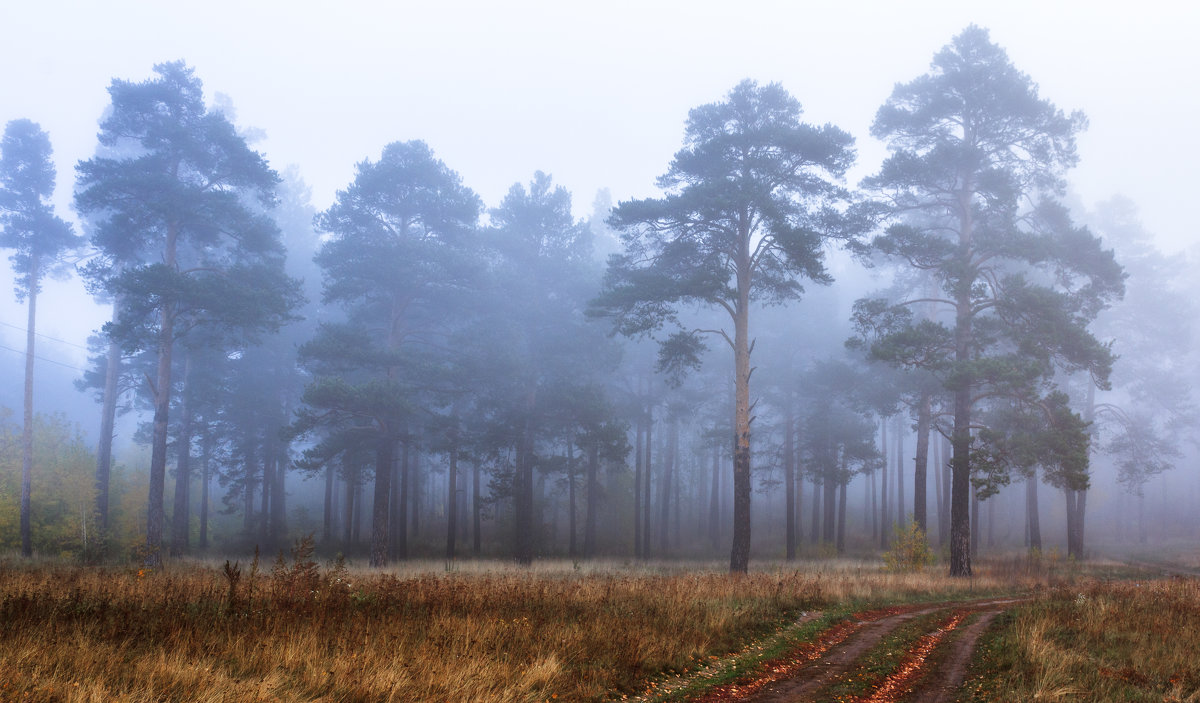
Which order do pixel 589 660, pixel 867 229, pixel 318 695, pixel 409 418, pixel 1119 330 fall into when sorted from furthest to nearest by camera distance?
pixel 1119 330
pixel 409 418
pixel 867 229
pixel 589 660
pixel 318 695

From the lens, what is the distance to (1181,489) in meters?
65.8

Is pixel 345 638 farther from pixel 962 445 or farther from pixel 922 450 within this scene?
pixel 922 450

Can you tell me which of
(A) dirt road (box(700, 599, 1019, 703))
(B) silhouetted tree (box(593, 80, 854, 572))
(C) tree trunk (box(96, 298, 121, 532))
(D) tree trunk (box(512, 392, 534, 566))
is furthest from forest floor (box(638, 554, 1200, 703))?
(C) tree trunk (box(96, 298, 121, 532))

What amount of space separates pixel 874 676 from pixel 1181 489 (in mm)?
78385

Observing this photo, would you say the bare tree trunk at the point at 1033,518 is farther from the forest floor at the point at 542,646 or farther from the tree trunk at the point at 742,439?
the forest floor at the point at 542,646

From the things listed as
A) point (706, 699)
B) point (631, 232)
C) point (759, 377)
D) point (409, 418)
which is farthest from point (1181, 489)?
point (706, 699)

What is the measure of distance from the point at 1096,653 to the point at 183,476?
34.4 meters

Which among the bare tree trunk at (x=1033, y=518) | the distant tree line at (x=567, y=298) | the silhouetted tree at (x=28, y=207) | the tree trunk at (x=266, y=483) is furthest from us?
the tree trunk at (x=266, y=483)

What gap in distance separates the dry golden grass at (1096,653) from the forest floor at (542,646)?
0.04 metres

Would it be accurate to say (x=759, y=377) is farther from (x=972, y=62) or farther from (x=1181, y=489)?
(x=1181, y=489)

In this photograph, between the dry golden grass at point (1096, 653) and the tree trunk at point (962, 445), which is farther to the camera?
the tree trunk at point (962, 445)

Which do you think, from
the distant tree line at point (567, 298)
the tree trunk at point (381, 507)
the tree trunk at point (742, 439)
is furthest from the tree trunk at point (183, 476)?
the tree trunk at point (742, 439)

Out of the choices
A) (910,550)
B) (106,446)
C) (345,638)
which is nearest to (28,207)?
(106,446)

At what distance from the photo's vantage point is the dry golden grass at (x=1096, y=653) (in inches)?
299
